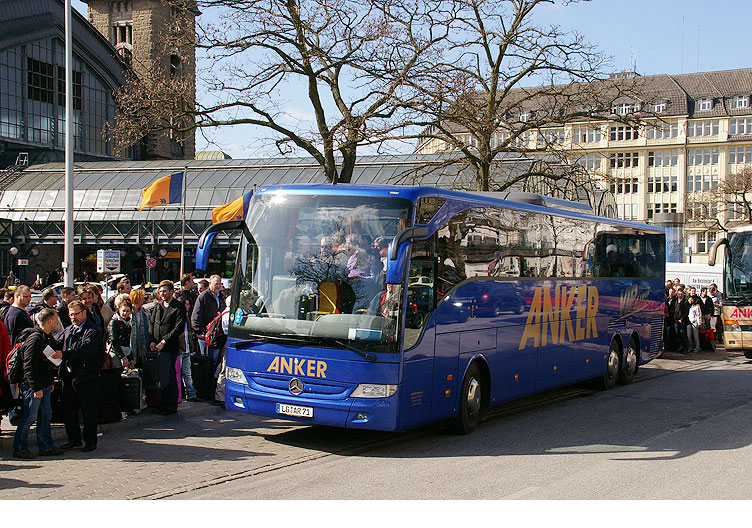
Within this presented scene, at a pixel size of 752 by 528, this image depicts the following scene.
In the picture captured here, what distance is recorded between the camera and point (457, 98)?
1923cm

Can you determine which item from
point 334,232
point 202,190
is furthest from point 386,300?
point 202,190

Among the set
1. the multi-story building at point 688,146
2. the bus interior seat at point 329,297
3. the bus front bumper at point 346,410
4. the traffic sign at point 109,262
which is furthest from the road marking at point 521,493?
the multi-story building at point 688,146

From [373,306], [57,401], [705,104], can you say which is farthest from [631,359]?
[705,104]

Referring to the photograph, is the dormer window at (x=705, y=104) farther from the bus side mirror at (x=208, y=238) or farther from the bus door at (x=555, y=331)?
the bus side mirror at (x=208, y=238)

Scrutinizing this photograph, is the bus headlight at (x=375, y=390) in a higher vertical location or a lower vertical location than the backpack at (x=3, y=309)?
lower

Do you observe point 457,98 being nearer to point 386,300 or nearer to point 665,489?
point 386,300

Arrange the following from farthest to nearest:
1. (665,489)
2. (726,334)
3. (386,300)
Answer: (726,334)
(386,300)
(665,489)

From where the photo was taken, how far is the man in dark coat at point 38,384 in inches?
359

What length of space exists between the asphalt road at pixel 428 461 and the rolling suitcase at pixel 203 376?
2.49 feet

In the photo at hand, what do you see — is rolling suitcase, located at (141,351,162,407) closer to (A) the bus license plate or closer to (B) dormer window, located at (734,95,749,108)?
(A) the bus license plate

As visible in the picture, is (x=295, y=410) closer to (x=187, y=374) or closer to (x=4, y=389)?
(x=4, y=389)

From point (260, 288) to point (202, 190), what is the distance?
41748 mm

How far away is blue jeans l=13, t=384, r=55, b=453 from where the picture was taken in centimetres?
931
